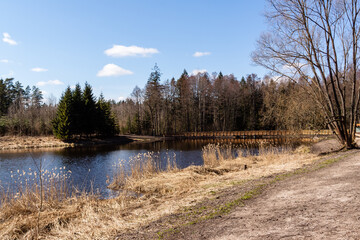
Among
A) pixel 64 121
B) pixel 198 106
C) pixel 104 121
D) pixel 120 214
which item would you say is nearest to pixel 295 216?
pixel 120 214

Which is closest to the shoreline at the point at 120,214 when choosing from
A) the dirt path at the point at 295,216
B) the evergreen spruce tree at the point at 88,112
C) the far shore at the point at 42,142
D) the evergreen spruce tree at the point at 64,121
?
the dirt path at the point at 295,216

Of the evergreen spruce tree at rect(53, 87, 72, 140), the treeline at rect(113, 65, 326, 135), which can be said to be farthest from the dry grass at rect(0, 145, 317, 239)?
the treeline at rect(113, 65, 326, 135)

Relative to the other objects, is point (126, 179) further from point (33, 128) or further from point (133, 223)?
point (33, 128)

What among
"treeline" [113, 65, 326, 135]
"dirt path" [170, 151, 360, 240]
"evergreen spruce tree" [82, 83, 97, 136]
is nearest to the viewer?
"dirt path" [170, 151, 360, 240]

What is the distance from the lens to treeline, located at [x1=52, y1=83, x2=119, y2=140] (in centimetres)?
3800

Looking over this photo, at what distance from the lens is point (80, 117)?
129 ft

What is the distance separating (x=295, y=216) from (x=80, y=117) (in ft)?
127

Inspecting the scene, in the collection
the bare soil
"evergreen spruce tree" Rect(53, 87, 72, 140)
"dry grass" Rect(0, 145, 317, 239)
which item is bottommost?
"dry grass" Rect(0, 145, 317, 239)

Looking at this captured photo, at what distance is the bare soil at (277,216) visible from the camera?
403 centimetres

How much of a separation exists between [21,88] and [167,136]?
43392 millimetres

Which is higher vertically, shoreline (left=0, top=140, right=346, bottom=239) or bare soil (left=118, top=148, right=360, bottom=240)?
bare soil (left=118, top=148, right=360, bottom=240)

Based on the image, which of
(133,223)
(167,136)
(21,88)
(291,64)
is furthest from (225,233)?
(21,88)

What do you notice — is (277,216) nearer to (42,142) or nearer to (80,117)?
(80,117)

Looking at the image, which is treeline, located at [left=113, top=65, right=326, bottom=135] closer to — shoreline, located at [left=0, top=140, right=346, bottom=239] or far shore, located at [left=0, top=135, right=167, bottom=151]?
far shore, located at [left=0, top=135, right=167, bottom=151]
